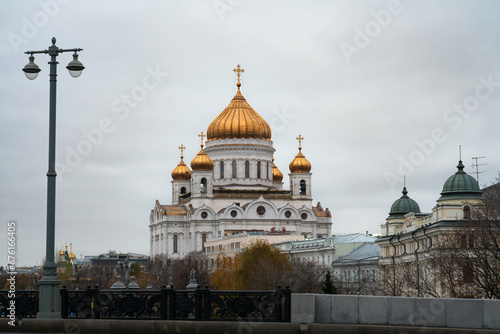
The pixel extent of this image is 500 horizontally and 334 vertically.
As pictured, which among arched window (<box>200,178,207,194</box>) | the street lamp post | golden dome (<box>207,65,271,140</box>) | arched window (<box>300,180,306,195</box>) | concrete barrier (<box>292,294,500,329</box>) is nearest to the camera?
concrete barrier (<box>292,294,500,329</box>)

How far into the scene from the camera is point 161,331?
2069 centimetres

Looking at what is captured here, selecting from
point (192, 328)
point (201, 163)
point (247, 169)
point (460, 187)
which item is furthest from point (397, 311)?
point (247, 169)

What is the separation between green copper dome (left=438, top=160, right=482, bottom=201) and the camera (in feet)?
204

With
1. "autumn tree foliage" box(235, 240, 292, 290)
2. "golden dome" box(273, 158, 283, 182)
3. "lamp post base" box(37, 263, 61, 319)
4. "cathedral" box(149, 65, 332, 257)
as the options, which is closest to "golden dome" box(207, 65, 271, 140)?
"cathedral" box(149, 65, 332, 257)

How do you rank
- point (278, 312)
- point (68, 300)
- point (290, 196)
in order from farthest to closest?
point (290, 196) < point (68, 300) < point (278, 312)

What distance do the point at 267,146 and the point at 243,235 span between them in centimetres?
1553

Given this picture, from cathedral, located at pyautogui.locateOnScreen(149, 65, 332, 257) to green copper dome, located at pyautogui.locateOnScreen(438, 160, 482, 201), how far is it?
5093cm

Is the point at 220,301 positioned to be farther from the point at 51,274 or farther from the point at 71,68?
the point at 71,68

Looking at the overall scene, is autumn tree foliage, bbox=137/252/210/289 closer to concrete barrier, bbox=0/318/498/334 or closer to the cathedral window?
the cathedral window

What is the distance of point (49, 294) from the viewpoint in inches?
831

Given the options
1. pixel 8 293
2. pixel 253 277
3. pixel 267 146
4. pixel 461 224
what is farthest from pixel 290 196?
pixel 8 293

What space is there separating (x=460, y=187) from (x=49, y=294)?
44.2m

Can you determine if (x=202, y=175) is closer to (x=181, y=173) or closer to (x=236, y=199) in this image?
(x=236, y=199)

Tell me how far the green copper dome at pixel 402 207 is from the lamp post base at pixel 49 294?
60442 mm
